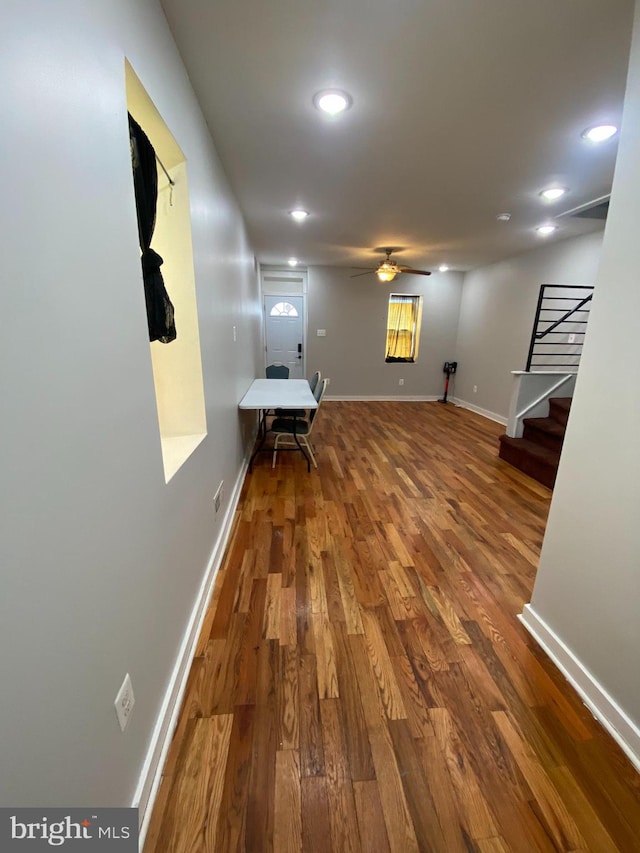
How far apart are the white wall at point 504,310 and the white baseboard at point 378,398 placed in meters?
0.67

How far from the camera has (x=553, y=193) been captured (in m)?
2.75

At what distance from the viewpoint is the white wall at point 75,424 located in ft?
1.73

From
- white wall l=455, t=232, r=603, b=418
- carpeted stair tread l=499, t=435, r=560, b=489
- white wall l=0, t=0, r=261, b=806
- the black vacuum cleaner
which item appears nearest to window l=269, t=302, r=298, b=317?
the black vacuum cleaner

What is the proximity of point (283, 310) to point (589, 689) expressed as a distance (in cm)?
634

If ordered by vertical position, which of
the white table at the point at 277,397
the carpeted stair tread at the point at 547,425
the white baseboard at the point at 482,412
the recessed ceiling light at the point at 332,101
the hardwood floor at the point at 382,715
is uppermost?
the recessed ceiling light at the point at 332,101

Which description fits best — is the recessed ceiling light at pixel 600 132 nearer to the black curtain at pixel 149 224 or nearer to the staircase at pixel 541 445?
the staircase at pixel 541 445

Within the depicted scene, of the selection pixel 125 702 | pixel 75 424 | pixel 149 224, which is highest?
pixel 149 224

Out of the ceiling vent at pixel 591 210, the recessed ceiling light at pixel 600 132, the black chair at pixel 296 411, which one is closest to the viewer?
the recessed ceiling light at pixel 600 132

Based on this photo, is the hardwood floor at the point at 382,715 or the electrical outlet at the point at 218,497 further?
the electrical outlet at the point at 218,497

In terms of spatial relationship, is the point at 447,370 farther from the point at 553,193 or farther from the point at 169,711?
the point at 169,711

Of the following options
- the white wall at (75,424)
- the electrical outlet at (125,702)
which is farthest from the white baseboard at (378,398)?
the electrical outlet at (125,702)

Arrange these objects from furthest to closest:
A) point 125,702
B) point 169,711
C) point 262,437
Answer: point 262,437 → point 169,711 → point 125,702

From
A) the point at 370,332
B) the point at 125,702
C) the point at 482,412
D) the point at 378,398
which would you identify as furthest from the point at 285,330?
the point at 125,702

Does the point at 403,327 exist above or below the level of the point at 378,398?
above
